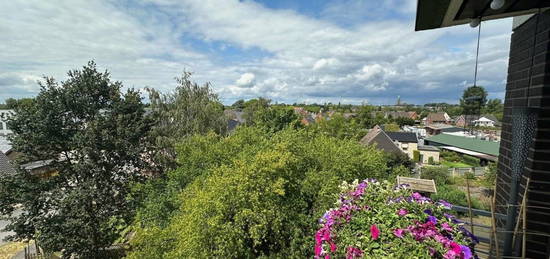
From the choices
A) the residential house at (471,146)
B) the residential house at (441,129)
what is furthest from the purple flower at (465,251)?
the residential house at (441,129)

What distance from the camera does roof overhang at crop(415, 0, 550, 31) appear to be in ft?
5.80

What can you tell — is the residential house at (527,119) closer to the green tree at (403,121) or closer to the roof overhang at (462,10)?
the roof overhang at (462,10)

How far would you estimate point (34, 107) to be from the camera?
34.3 feet

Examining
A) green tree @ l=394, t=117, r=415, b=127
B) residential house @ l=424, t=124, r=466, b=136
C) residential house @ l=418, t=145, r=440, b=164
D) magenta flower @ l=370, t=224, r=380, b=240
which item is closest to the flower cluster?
magenta flower @ l=370, t=224, r=380, b=240

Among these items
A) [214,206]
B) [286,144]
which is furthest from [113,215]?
[286,144]

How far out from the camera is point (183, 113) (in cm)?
1484

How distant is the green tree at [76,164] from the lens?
10062mm

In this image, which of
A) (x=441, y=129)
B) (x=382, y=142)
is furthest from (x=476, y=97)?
(x=441, y=129)

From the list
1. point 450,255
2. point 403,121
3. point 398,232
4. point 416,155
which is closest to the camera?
point 450,255

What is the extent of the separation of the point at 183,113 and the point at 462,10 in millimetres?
14536

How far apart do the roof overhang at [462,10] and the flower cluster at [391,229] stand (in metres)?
1.42

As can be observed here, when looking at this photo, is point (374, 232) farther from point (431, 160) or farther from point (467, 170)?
point (431, 160)

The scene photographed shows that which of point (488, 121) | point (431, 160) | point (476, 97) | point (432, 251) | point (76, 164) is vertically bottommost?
point (431, 160)

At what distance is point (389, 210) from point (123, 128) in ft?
39.1
